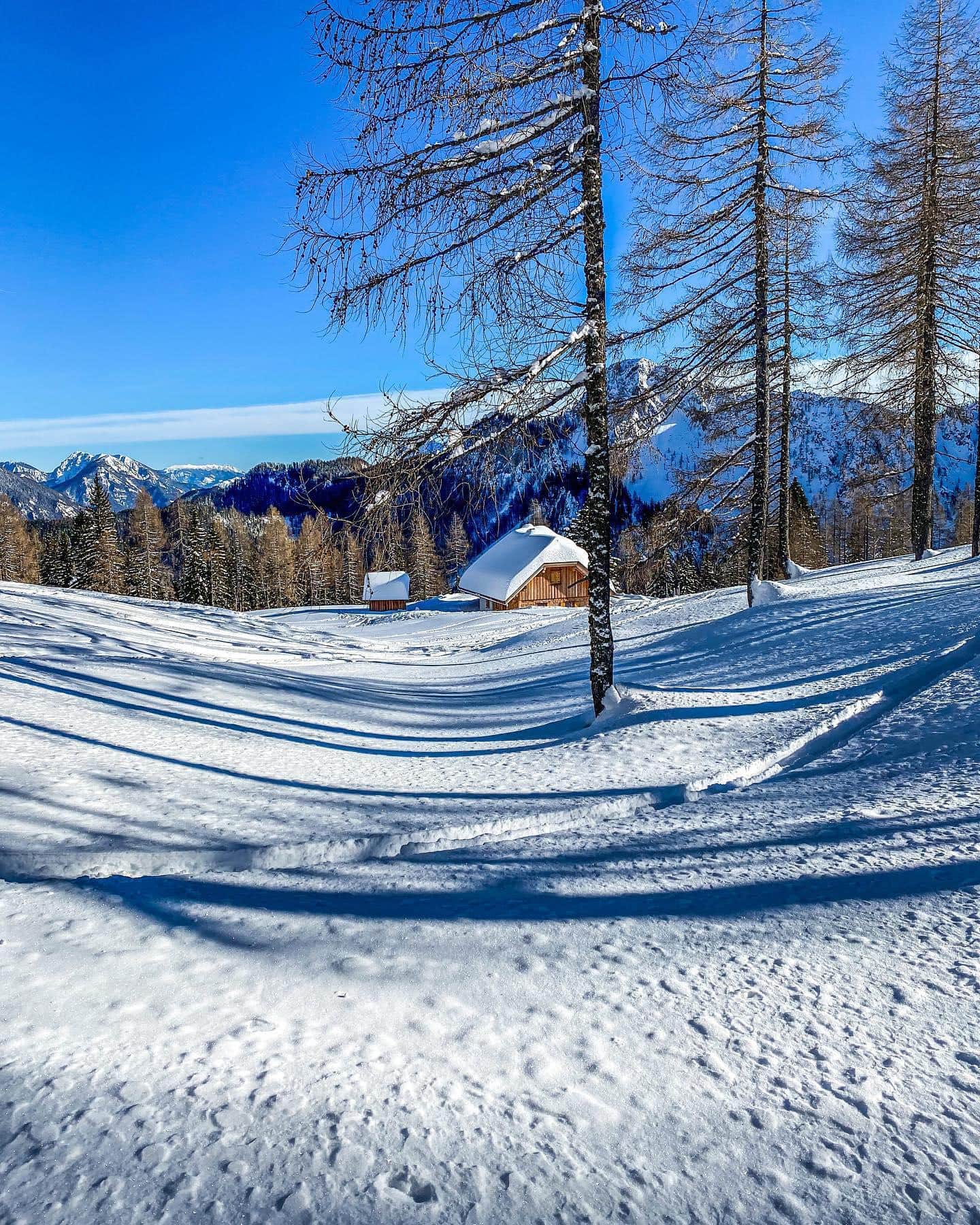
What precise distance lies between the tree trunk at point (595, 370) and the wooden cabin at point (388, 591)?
47.7m

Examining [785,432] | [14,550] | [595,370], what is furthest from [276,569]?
[595,370]

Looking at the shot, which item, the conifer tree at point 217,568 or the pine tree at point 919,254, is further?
the conifer tree at point 217,568

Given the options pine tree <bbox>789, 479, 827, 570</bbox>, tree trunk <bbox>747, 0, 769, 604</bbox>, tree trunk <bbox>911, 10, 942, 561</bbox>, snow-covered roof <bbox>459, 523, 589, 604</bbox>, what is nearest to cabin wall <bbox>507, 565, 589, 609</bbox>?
snow-covered roof <bbox>459, 523, 589, 604</bbox>

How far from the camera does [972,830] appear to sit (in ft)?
11.4

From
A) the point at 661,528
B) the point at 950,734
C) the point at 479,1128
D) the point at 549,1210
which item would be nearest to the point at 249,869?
the point at 479,1128

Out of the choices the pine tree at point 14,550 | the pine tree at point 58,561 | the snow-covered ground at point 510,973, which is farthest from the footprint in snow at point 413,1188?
the pine tree at point 14,550

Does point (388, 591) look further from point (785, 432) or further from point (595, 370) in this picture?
point (595, 370)

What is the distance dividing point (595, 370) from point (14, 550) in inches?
2658

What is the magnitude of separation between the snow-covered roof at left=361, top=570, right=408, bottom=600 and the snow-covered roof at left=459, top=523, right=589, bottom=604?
11967mm

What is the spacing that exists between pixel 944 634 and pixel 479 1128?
7694 mm

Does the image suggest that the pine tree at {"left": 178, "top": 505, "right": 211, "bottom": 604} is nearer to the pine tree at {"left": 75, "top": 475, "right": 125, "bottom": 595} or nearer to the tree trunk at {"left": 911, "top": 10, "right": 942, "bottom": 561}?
the pine tree at {"left": 75, "top": 475, "right": 125, "bottom": 595}

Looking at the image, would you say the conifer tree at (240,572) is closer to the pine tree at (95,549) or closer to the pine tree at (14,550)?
the pine tree at (95,549)

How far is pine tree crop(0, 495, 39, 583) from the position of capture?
57.0 metres

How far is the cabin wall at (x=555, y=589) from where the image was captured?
130 feet
